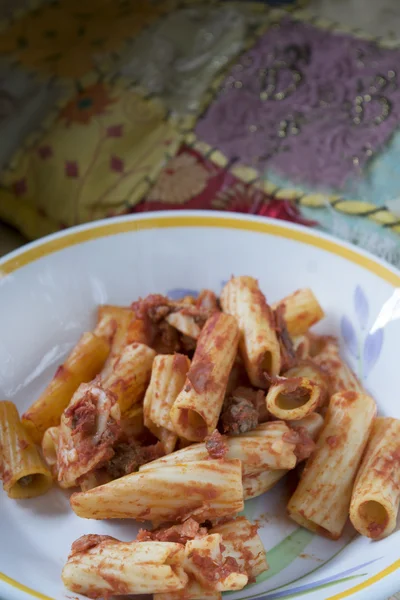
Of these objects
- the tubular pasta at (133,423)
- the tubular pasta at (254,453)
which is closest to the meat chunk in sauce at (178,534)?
the tubular pasta at (254,453)

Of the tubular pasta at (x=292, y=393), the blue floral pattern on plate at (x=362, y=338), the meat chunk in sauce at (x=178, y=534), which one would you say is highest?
the meat chunk in sauce at (x=178, y=534)

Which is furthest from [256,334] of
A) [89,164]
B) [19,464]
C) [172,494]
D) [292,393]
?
[89,164]

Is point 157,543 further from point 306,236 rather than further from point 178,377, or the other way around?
point 306,236

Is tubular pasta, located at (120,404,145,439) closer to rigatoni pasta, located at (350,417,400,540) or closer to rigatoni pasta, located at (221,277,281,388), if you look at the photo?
rigatoni pasta, located at (221,277,281,388)

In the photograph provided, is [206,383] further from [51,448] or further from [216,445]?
[51,448]

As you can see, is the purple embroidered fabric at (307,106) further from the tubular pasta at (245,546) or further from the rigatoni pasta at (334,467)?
the tubular pasta at (245,546)
